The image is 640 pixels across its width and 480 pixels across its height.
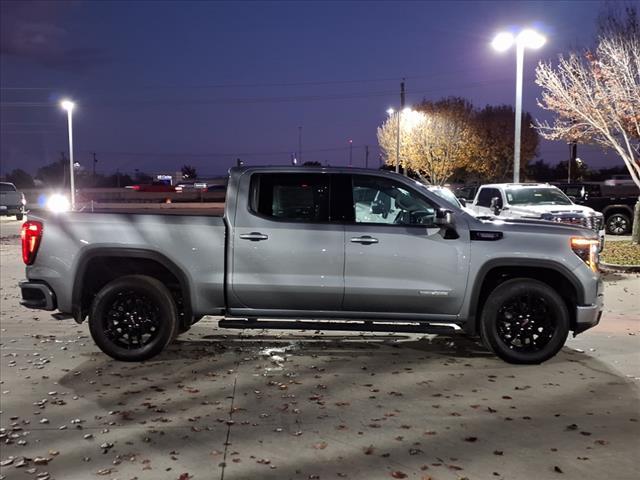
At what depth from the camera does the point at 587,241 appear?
19.3 ft

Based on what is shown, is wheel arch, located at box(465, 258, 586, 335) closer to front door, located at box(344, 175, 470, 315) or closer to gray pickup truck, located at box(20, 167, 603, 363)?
gray pickup truck, located at box(20, 167, 603, 363)

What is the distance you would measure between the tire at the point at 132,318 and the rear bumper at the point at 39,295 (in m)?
0.40

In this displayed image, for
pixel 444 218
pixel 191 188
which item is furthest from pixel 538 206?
pixel 191 188

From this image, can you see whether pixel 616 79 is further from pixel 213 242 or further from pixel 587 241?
pixel 213 242

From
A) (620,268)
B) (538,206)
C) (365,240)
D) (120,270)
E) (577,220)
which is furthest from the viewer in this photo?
(538,206)

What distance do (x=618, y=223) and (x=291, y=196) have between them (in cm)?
1802

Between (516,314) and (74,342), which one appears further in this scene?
(74,342)

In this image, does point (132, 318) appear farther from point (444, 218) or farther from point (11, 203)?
point (11, 203)

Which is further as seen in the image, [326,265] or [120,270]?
[120,270]

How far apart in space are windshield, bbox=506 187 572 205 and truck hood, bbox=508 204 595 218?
1.58 feet

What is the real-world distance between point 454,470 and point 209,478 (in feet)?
5.04

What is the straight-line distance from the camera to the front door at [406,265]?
18.9 ft

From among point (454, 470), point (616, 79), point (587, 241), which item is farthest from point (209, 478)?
point (616, 79)

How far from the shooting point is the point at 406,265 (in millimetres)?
5770
